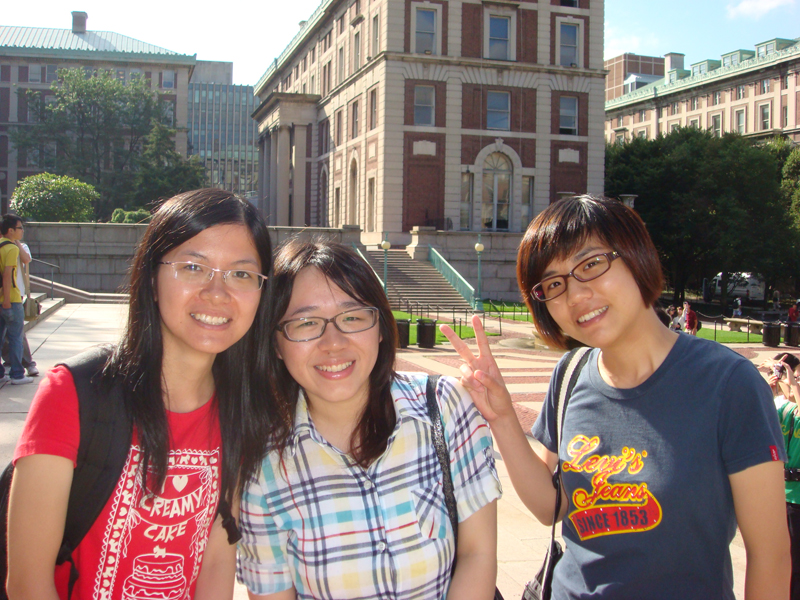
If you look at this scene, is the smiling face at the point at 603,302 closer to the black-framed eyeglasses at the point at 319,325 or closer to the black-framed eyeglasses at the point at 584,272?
the black-framed eyeglasses at the point at 584,272

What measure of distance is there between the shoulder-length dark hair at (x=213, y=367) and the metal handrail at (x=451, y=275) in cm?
2669

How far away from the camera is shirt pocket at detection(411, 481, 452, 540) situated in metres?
2.03

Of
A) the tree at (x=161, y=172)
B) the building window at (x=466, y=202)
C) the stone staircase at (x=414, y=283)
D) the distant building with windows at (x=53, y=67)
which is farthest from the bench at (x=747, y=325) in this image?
the distant building with windows at (x=53, y=67)

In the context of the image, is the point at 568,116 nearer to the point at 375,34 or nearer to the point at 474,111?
the point at 474,111

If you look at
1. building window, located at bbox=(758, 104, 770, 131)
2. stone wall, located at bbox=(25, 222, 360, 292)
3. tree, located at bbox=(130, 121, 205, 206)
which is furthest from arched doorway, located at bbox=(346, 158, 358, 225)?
building window, located at bbox=(758, 104, 770, 131)

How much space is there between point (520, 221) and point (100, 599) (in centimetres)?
3853

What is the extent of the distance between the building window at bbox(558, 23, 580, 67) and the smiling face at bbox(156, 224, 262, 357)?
41.1m

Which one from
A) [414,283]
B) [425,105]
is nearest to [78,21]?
[425,105]

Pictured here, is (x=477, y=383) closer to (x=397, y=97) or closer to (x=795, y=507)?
(x=795, y=507)

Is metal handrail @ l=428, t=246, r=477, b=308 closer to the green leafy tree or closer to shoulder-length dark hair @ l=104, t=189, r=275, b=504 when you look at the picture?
shoulder-length dark hair @ l=104, t=189, r=275, b=504

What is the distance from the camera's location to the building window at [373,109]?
1543 inches

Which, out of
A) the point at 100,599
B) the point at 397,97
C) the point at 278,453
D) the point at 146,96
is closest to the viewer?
the point at 100,599

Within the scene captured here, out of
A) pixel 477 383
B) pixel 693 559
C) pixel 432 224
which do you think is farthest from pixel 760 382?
pixel 432 224

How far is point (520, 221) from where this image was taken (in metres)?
39.2
